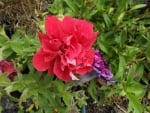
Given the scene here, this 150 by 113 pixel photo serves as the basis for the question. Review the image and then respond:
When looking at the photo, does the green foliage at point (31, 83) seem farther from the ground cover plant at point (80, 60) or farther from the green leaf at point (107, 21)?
the green leaf at point (107, 21)

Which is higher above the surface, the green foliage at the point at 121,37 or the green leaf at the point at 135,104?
the green foliage at the point at 121,37

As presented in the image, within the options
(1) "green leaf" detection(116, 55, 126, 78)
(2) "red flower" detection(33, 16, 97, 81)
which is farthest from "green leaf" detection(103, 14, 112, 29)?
(2) "red flower" detection(33, 16, 97, 81)

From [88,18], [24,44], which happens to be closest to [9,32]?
[88,18]

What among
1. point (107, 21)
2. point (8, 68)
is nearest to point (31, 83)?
point (8, 68)

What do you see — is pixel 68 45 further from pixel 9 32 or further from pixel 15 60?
pixel 9 32

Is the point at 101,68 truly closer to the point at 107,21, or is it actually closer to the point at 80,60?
the point at 80,60

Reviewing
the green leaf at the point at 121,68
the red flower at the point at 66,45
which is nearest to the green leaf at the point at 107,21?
the green leaf at the point at 121,68
